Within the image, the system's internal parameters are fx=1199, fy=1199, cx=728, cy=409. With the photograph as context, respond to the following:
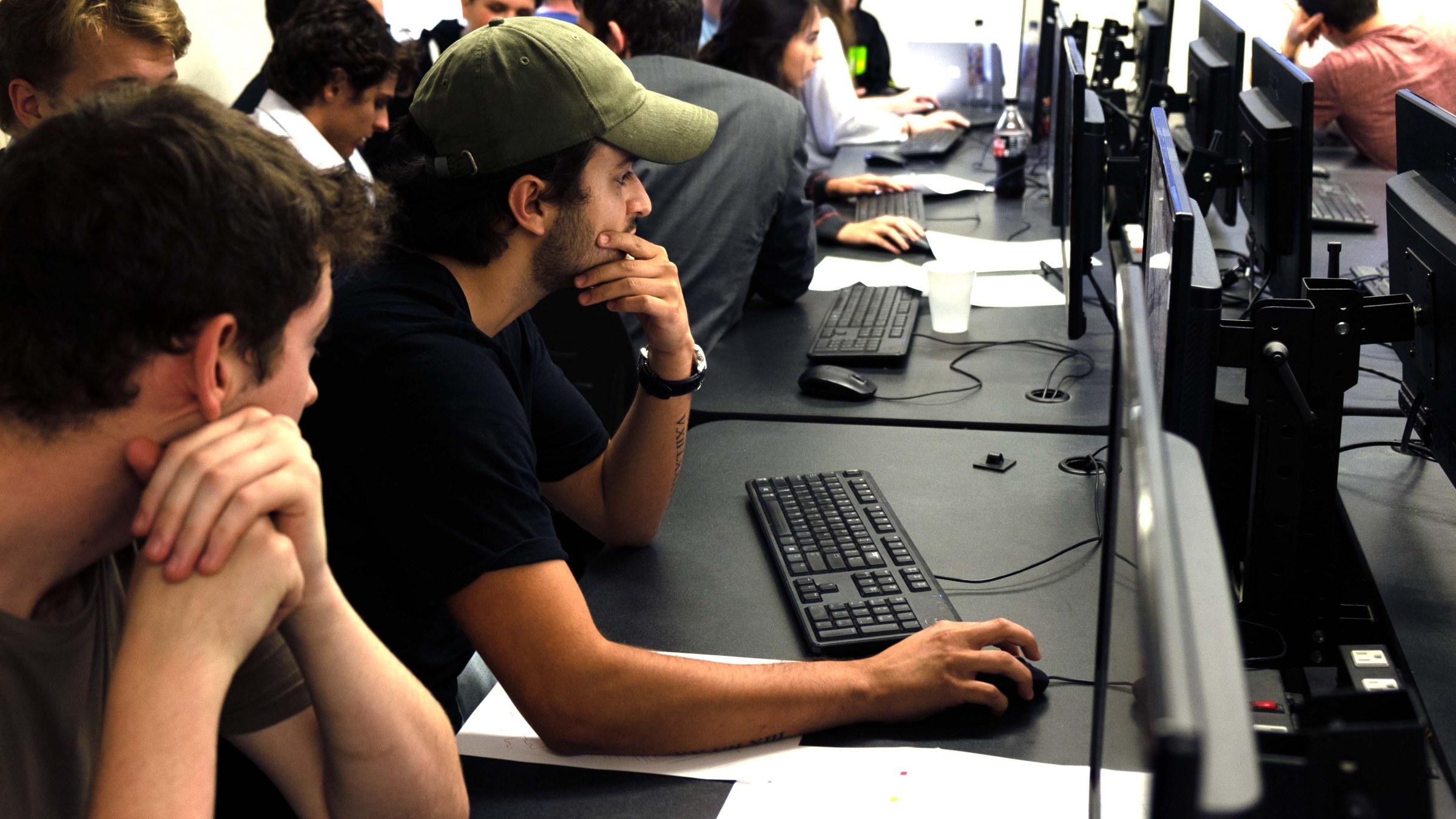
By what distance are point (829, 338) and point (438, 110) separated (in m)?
0.98

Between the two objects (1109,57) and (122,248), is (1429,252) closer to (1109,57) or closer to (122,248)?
(122,248)

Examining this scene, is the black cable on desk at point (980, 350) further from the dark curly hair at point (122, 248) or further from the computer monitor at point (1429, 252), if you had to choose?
the dark curly hair at point (122, 248)

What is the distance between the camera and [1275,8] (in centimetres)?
529

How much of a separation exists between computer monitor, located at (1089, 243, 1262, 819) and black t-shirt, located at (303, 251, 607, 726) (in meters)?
0.55

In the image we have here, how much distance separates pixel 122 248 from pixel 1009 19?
5457 millimetres

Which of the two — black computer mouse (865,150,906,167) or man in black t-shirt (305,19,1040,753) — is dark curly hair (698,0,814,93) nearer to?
black computer mouse (865,150,906,167)

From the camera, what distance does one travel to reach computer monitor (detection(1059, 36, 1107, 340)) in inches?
71.5

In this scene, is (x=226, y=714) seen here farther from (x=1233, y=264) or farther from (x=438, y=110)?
(x=1233, y=264)

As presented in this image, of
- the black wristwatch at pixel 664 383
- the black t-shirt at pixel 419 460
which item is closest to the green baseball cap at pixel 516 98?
the black t-shirt at pixel 419 460

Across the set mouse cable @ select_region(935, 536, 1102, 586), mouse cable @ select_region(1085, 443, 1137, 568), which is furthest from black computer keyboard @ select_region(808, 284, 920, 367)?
mouse cable @ select_region(935, 536, 1102, 586)

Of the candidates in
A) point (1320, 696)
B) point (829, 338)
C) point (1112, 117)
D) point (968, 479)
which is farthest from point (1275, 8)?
point (1320, 696)

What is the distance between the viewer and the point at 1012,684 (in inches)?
42.3

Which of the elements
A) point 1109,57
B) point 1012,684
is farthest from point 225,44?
point 1012,684

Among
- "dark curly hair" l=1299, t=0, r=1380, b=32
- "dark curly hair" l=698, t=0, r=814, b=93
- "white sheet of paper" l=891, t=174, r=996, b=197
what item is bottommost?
"white sheet of paper" l=891, t=174, r=996, b=197
